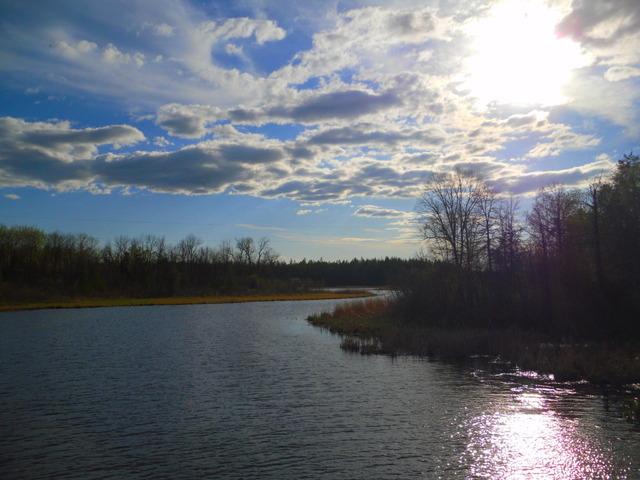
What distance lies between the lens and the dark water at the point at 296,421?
1038 centimetres

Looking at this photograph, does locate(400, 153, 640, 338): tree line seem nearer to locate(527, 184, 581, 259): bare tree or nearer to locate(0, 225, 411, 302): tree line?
locate(527, 184, 581, 259): bare tree

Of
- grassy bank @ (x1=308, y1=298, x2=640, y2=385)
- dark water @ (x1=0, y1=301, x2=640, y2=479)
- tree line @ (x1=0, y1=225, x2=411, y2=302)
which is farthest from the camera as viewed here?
tree line @ (x1=0, y1=225, x2=411, y2=302)

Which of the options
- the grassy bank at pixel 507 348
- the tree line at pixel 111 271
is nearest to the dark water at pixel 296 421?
the grassy bank at pixel 507 348

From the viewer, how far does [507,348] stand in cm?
2412

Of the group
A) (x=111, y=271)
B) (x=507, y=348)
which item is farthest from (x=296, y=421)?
(x=111, y=271)

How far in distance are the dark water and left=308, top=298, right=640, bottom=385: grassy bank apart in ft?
5.95

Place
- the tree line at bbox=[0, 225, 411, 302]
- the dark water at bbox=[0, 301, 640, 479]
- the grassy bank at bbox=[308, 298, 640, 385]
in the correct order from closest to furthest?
the dark water at bbox=[0, 301, 640, 479] → the grassy bank at bbox=[308, 298, 640, 385] → the tree line at bbox=[0, 225, 411, 302]

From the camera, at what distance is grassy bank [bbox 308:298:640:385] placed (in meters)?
18.9

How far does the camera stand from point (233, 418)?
13930mm

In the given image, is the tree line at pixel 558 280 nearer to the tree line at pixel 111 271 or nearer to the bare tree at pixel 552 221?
the bare tree at pixel 552 221

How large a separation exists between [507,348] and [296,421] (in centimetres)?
1455

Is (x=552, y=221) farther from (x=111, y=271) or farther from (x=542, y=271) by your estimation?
(x=111, y=271)

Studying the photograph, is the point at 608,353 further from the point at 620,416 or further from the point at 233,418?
the point at 233,418

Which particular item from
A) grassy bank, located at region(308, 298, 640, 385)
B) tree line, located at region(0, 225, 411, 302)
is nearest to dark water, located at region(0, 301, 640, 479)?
grassy bank, located at region(308, 298, 640, 385)
